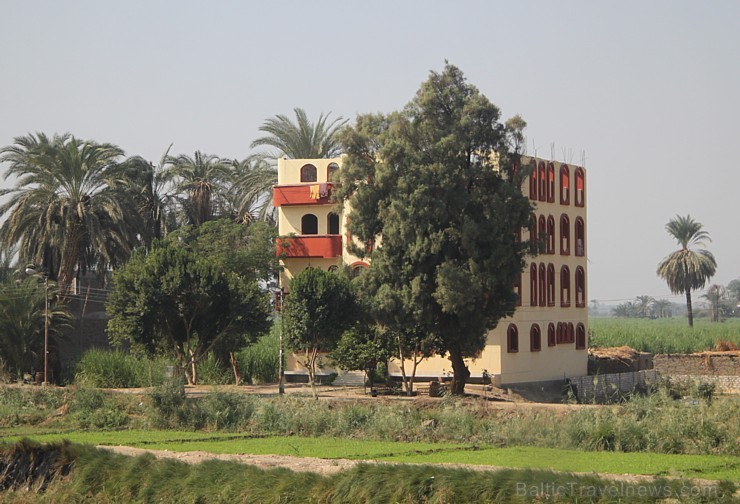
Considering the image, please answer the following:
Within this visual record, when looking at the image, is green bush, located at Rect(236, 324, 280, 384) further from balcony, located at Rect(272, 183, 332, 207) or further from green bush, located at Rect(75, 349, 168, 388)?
balcony, located at Rect(272, 183, 332, 207)

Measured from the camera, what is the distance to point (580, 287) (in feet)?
185

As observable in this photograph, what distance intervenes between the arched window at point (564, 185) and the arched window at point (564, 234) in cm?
79

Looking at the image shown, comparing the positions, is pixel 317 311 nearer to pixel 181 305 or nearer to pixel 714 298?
pixel 181 305

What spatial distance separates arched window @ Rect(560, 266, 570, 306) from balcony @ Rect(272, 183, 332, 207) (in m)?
12.3

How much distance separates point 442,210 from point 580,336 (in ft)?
58.5

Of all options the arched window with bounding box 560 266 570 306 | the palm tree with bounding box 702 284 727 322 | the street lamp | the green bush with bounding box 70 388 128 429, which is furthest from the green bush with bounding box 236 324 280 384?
the palm tree with bounding box 702 284 727 322

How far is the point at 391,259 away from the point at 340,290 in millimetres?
2701

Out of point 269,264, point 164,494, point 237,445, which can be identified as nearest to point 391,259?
point 269,264

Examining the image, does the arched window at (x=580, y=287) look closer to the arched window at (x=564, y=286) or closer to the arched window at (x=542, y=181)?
the arched window at (x=564, y=286)

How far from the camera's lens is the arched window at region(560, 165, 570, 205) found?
176 ft

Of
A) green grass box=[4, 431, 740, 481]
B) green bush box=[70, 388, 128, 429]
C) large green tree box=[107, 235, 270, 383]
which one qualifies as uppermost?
large green tree box=[107, 235, 270, 383]

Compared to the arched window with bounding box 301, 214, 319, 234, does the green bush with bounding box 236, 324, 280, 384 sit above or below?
below

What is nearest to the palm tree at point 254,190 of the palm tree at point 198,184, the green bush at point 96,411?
the palm tree at point 198,184

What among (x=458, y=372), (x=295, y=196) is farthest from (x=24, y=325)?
(x=458, y=372)
